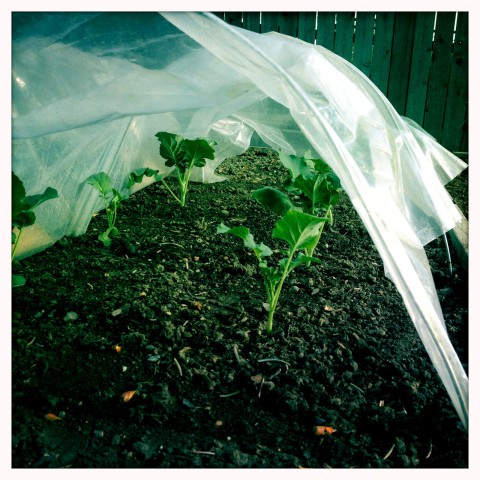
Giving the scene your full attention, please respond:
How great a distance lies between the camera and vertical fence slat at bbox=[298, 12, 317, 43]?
14.4 ft

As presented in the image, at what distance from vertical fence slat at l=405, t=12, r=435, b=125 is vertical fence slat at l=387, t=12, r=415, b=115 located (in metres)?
0.04

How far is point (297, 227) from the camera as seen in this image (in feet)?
5.15

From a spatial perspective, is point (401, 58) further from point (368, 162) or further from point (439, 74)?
point (368, 162)

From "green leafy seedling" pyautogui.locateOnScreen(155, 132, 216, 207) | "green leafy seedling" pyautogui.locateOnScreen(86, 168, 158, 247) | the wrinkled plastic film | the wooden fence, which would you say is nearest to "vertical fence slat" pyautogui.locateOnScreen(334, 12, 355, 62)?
the wooden fence

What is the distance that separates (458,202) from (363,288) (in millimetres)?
1685

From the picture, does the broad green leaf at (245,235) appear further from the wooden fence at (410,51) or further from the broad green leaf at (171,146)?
the wooden fence at (410,51)

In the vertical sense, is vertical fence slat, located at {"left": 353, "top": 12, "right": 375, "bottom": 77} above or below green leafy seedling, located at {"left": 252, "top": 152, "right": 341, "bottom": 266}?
above

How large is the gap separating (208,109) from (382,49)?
2.75 meters

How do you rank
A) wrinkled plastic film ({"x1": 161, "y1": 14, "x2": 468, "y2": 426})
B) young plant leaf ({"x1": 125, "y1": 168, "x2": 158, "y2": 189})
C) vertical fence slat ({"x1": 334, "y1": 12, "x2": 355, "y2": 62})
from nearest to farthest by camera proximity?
wrinkled plastic film ({"x1": 161, "y1": 14, "x2": 468, "y2": 426})
young plant leaf ({"x1": 125, "y1": 168, "x2": 158, "y2": 189})
vertical fence slat ({"x1": 334, "y1": 12, "x2": 355, "y2": 62})

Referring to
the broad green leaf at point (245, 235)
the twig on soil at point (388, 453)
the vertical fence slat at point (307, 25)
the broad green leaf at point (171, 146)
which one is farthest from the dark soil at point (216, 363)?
the vertical fence slat at point (307, 25)

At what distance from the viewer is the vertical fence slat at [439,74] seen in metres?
4.16

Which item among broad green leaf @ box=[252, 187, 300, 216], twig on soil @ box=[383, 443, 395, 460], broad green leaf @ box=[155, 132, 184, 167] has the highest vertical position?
broad green leaf @ box=[155, 132, 184, 167]

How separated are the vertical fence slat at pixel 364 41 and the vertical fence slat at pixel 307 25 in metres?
0.43

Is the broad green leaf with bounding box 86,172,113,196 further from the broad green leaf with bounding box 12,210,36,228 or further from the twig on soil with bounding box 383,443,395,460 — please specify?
the twig on soil with bounding box 383,443,395,460
